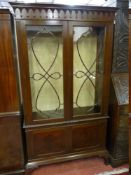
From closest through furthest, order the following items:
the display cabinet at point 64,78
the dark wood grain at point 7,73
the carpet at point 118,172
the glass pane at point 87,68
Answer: the dark wood grain at point 7,73 < the display cabinet at point 64,78 < the glass pane at point 87,68 < the carpet at point 118,172

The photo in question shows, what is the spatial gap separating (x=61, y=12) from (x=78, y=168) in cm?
184

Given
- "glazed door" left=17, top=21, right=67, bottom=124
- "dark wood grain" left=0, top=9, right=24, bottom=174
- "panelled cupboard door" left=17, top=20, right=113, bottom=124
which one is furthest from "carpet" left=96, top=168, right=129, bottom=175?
"dark wood grain" left=0, top=9, right=24, bottom=174

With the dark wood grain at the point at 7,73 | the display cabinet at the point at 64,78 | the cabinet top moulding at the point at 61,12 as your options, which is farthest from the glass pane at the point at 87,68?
the dark wood grain at the point at 7,73

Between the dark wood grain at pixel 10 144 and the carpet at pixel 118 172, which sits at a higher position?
the dark wood grain at pixel 10 144

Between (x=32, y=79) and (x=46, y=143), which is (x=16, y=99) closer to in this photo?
(x=32, y=79)

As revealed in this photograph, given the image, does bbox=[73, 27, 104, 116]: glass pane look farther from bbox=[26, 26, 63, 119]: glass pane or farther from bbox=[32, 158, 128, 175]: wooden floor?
bbox=[32, 158, 128, 175]: wooden floor

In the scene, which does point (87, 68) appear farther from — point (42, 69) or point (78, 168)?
point (78, 168)

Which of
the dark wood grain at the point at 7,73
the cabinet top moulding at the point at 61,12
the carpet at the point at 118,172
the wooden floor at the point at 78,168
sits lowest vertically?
the carpet at the point at 118,172

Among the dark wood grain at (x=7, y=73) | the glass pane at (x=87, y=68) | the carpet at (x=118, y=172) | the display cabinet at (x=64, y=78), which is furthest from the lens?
the carpet at (x=118, y=172)

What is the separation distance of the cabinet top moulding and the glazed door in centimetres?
7

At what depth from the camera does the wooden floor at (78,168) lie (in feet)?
6.83

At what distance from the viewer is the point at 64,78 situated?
75.3 inches

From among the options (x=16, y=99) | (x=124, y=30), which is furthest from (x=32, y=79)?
(x=124, y=30)

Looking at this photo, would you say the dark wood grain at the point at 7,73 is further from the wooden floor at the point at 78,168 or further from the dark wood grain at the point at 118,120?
the dark wood grain at the point at 118,120
